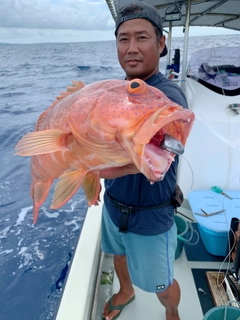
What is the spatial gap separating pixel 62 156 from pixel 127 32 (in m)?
0.86

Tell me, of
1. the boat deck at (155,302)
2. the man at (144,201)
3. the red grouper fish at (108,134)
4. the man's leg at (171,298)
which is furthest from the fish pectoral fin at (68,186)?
the boat deck at (155,302)

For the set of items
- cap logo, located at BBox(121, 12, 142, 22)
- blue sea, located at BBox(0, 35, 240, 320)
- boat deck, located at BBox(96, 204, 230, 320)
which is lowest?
blue sea, located at BBox(0, 35, 240, 320)

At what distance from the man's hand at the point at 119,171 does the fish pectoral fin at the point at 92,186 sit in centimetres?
4

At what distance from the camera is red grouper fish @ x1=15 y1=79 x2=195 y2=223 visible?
874mm

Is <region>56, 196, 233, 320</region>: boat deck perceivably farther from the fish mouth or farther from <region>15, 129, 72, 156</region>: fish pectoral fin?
the fish mouth

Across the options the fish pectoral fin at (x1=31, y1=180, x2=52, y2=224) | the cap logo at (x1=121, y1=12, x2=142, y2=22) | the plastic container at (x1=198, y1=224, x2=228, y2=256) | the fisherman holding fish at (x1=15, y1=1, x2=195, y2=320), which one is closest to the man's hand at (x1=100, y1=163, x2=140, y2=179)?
the fisherman holding fish at (x1=15, y1=1, x2=195, y2=320)

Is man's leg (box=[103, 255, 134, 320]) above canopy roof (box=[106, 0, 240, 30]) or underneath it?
underneath

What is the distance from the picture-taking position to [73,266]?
211cm

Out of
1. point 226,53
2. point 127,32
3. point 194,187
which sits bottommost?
point 194,187

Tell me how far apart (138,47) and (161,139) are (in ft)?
2.79

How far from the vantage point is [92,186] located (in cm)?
133

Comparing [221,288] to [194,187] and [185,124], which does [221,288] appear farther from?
[185,124]

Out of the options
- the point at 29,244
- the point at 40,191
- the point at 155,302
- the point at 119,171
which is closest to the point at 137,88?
the point at 119,171

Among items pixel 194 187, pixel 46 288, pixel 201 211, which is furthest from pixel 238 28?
pixel 46 288
